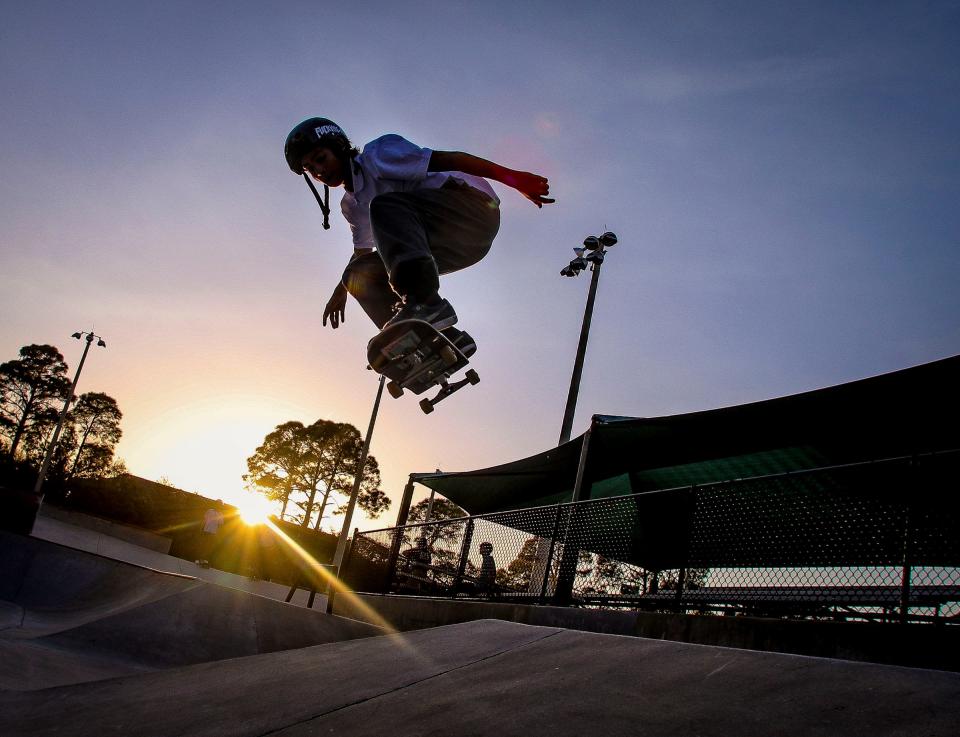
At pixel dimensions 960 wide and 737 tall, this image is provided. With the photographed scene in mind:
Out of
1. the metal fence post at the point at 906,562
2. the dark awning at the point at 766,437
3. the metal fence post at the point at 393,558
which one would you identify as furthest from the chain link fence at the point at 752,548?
the dark awning at the point at 766,437

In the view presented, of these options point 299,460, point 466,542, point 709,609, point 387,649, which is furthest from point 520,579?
point 299,460

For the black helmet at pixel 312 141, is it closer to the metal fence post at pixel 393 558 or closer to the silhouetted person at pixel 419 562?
the silhouetted person at pixel 419 562

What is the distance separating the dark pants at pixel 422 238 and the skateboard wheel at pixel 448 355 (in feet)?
1.15

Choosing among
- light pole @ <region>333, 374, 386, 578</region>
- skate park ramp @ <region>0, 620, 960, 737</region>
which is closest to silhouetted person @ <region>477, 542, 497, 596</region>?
skate park ramp @ <region>0, 620, 960, 737</region>

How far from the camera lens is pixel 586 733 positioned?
1872 mm

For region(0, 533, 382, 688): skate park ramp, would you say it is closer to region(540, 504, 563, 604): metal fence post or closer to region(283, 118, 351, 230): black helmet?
region(540, 504, 563, 604): metal fence post

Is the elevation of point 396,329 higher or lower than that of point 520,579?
higher

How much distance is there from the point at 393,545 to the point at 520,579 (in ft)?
8.37

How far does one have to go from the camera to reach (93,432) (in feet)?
139

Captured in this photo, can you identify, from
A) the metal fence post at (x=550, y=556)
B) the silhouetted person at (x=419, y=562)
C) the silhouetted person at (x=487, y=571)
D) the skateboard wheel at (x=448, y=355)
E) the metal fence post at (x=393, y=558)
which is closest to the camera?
the skateboard wheel at (x=448, y=355)

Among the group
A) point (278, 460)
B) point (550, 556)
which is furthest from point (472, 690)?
point (278, 460)

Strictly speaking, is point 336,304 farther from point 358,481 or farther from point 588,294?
point 358,481

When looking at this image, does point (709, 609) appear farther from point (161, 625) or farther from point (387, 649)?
point (161, 625)

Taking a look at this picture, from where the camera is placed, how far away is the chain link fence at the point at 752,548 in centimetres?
380
